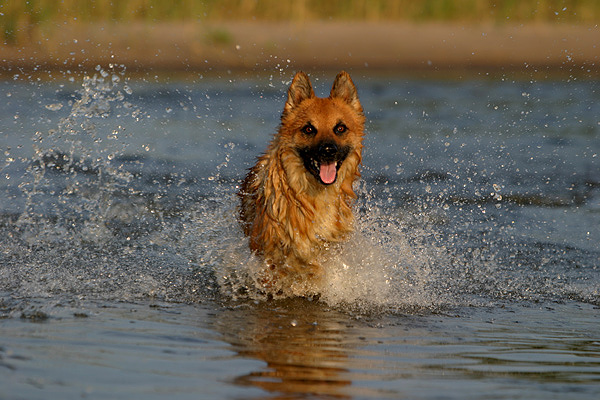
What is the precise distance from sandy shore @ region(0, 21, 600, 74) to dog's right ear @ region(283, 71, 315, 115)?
1293cm

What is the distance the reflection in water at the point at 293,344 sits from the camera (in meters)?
3.88

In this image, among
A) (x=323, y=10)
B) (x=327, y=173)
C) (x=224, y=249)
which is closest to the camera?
(x=327, y=173)

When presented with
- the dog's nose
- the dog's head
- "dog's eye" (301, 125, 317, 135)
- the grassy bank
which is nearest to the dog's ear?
the dog's head

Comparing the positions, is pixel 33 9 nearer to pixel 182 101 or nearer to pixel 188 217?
pixel 182 101

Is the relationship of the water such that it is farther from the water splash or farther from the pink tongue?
the pink tongue

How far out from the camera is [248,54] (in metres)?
19.4

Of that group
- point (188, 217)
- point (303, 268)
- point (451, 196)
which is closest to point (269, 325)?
point (303, 268)

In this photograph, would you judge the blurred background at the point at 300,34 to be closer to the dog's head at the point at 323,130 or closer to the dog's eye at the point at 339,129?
the dog's head at the point at 323,130

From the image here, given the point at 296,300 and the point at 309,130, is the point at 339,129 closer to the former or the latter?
the point at 309,130

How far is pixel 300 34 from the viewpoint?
19.6 m

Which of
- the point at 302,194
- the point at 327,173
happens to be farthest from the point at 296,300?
the point at 327,173

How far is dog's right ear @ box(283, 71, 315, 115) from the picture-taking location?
19.6 feet

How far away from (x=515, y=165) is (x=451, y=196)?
202 cm

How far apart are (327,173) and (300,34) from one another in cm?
1432
